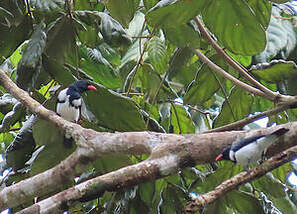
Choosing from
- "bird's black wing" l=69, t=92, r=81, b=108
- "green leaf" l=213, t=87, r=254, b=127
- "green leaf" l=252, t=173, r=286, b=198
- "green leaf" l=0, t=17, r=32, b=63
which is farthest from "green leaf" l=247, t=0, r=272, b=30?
"green leaf" l=0, t=17, r=32, b=63

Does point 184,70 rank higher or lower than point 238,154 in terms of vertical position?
lower

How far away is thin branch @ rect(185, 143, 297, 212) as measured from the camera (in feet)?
6.92

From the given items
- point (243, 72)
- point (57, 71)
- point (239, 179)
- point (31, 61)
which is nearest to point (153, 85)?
point (57, 71)

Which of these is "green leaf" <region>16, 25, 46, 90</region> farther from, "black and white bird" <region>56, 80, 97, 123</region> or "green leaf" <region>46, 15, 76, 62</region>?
"black and white bird" <region>56, 80, 97, 123</region>

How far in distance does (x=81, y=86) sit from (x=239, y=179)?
166 centimetres

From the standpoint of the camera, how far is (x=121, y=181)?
2373 millimetres

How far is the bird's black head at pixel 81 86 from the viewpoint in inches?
139

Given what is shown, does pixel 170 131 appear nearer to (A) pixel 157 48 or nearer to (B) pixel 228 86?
(A) pixel 157 48

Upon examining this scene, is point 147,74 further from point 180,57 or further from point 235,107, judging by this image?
point 235,107

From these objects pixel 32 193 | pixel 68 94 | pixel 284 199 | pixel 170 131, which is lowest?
pixel 284 199

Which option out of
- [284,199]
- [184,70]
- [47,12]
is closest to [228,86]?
[184,70]

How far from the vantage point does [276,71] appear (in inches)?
136

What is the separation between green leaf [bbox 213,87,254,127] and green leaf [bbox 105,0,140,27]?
2.83 feet

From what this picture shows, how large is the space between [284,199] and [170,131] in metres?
0.94
